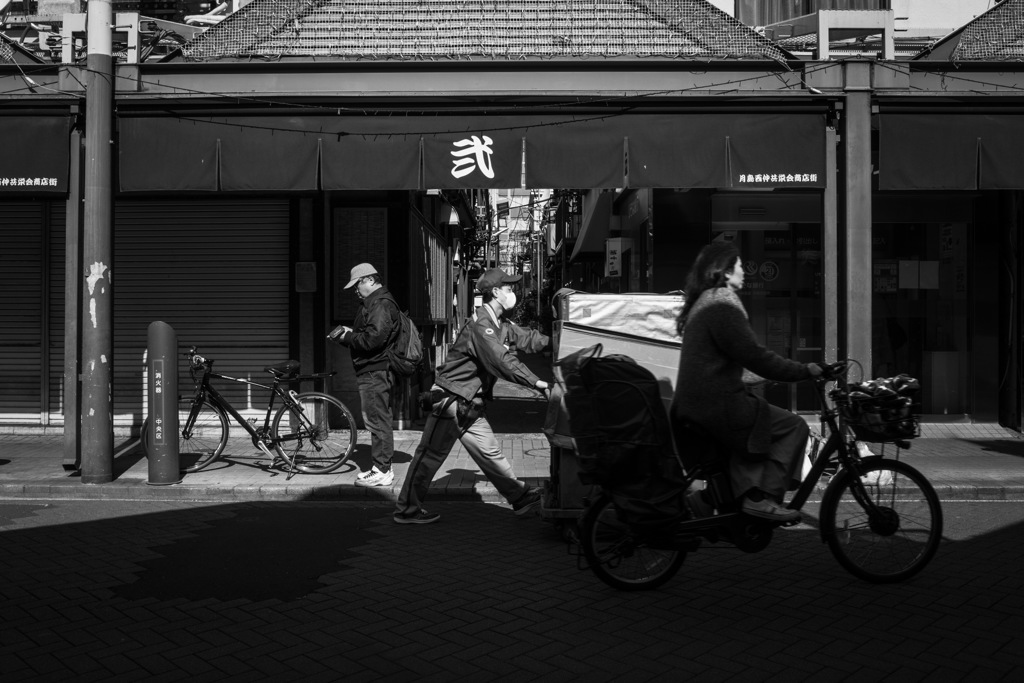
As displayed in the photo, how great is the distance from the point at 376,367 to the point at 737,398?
13.9 feet

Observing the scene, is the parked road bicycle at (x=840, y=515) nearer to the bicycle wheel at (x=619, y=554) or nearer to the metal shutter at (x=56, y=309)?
the bicycle wheel at (x=619, y=554)

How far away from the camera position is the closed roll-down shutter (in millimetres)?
12352

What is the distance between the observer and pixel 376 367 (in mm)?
8562

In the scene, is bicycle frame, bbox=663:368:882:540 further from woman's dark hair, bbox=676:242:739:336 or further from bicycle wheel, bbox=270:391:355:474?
bicycle wheel, bbox=270:391:355:474

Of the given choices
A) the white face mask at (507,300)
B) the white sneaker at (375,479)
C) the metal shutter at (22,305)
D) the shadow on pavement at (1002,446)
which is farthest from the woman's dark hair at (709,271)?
the metal shutter at (22,305)

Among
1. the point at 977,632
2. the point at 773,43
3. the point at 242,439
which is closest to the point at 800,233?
the point at 773,43

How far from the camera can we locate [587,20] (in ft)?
37.2

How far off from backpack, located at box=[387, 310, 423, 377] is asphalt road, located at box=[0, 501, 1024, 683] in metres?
1.76

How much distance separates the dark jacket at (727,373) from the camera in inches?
197

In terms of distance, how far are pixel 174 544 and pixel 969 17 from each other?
11.7 meters

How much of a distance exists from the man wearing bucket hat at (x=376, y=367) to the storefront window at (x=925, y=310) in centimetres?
755

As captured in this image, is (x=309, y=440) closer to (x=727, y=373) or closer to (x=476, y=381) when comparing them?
(x=476, y=381)

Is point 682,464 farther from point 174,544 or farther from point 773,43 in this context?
point 773,43

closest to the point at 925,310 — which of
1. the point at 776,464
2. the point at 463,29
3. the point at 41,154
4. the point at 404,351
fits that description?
the point at 463,29
